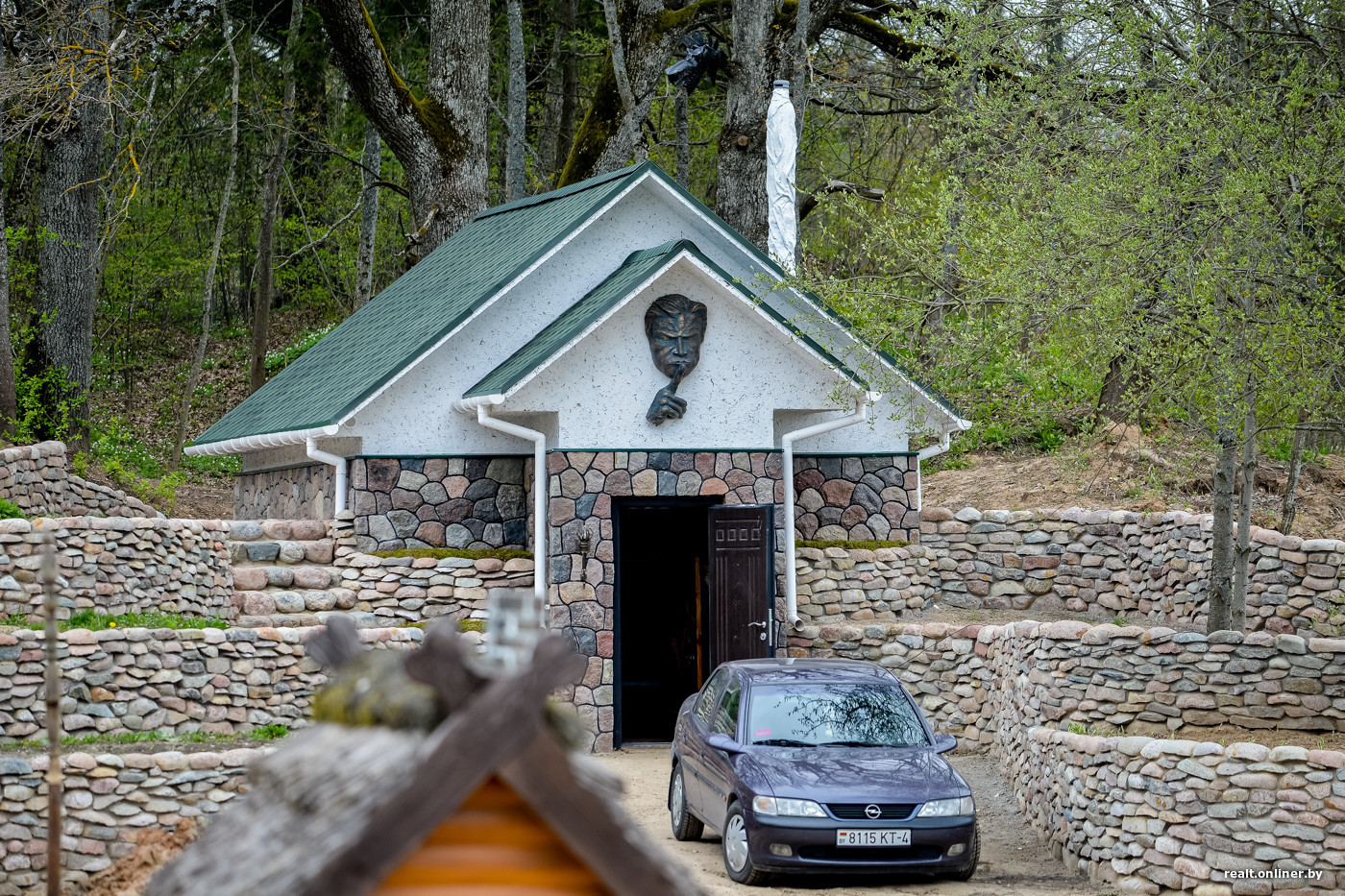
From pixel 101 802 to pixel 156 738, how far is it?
1273 mm

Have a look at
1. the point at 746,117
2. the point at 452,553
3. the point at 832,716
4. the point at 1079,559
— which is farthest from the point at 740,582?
the point at 746,117

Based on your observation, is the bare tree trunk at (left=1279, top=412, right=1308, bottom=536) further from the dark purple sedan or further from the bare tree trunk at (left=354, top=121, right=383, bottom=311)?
the bare tree trunk at (left=354, top=121, right=383, bottom=311)

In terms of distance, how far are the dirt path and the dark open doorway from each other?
2.80 metres

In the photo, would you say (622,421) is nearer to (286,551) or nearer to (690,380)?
(690,380)

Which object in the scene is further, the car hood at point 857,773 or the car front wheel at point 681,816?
the car front wheel at point 681,816

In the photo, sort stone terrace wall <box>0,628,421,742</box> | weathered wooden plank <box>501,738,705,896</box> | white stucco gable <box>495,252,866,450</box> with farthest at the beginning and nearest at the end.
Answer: white stucco gable <box>495,252,866,450</box> → stone terrace wall <box>0,628,421,742</box> → weathered wooden plank <box>501,738,705,896</box>

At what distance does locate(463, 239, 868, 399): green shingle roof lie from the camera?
13.9 metres

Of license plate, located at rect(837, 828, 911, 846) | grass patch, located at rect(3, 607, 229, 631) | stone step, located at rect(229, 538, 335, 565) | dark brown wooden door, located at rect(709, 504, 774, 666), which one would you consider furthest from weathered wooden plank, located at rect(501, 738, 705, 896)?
stone step, located at rect(229, 538, 335, 565)

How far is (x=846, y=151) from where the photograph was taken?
106 feet

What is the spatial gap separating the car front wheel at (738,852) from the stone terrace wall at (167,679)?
4132 millimetres

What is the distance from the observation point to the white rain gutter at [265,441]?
47.4 ft

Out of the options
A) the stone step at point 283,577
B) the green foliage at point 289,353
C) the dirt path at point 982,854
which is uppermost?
the green foliage at point 289,353

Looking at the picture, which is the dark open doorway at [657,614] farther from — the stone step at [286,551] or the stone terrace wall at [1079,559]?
the stone step at [286,551]

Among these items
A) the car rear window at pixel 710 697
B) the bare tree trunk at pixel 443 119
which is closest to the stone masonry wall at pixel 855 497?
the car rear window at pixel 710 697
